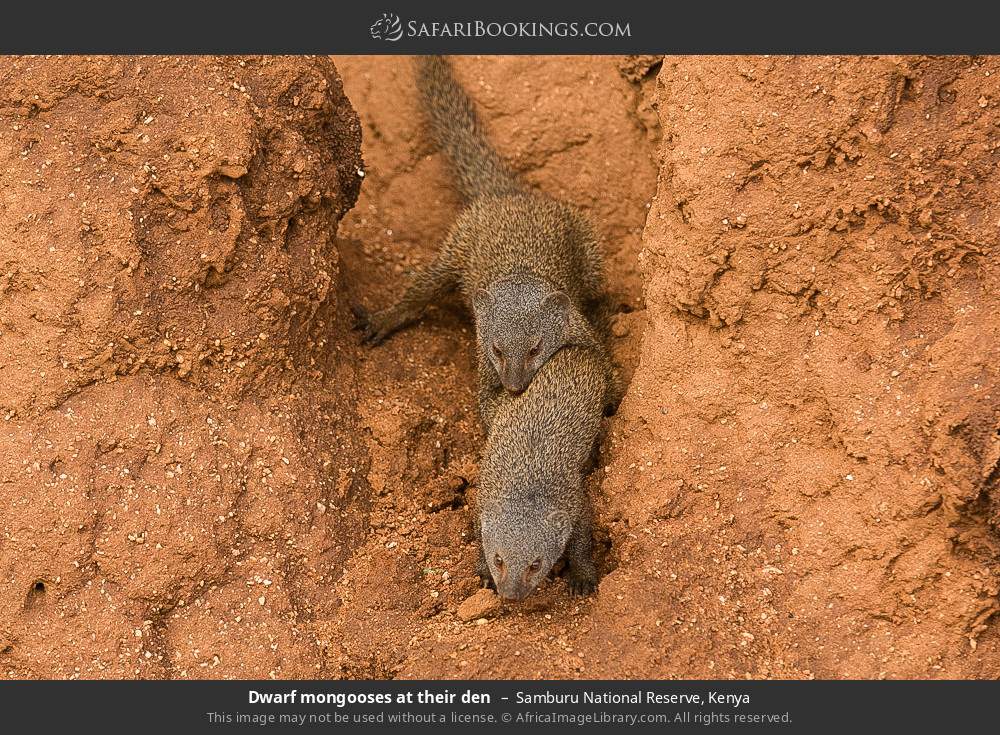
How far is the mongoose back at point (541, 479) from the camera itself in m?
4.21

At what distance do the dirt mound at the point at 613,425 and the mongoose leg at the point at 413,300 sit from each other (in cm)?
66

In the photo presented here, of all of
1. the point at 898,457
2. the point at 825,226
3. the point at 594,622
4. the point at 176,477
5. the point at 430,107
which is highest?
the point at 430,107

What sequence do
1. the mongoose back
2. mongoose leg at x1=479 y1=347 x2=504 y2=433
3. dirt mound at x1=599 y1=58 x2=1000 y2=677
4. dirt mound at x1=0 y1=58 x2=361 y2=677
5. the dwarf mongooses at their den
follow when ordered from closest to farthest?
1. dirt mound at x1=599 y1=58 x2=1000 y2=677
2. dirt mound at x1=0 y1=58 x2=361 y2=677
3. the mongoose back
4. the dwarf mongooses at their den
5. mongoose leg at x1=479 y1=347 x2=504 y2=433

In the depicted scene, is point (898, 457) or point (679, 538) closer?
point (898, 457)

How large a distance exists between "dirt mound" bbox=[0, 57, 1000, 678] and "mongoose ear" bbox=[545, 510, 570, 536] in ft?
0.83

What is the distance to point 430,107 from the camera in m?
5.90

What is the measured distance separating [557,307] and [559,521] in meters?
1.18

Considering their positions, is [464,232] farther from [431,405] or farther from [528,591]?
[528,591]

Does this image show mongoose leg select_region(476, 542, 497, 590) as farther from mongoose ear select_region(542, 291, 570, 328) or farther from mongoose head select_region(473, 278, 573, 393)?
mongoose ear select_region(542, 291, 570, 328)

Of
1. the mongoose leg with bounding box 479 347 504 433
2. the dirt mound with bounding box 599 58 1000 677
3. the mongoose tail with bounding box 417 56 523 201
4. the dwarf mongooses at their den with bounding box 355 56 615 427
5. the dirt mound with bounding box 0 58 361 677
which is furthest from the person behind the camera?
the mongoose tail with bounding box 417 56 523 201

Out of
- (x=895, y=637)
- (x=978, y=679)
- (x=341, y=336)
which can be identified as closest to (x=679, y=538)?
(x=895, y=637)

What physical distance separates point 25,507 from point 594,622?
7.69ft

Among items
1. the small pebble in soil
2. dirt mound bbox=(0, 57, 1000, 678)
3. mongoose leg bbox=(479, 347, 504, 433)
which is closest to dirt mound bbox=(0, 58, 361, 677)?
dirt mound bbox=(0, 57, 1000, 678)

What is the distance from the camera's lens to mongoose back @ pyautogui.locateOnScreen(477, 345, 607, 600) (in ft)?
13.8
